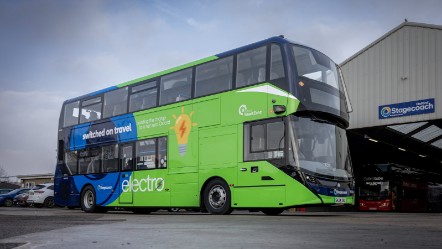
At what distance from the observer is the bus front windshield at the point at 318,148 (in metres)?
11.9

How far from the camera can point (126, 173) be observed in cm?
1622

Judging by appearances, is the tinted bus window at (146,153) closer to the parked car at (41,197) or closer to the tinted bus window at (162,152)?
the tinted bus window at (162,152)

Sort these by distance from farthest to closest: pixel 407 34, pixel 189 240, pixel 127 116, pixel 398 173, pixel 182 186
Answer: pixel 398 173 < pixel 407 34 < pixel 127 116 < pixel 182 186 < pixel 189 240

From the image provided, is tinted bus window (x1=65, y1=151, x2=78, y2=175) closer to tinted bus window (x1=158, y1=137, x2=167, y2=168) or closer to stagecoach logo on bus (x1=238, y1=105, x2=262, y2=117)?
tinted bus window (x1=158, y1=137, x2=167, y2=168)

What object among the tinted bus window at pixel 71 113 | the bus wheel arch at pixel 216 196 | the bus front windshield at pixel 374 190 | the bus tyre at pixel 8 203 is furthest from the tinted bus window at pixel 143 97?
the bus tyre at pixel 8 203

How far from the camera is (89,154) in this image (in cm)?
1778

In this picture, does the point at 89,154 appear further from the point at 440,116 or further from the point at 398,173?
the point at 398,173

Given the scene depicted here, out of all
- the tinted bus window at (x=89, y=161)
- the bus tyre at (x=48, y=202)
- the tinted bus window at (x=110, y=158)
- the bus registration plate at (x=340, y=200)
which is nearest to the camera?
the bus registration plate at (x=340, y=200)

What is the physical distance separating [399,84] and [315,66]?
34.4 ft

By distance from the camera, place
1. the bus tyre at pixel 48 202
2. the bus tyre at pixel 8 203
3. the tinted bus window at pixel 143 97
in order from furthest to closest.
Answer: the bus tyre at pixel 8 203 → the bus tyre at pixel 48 202 → the tinted bus window at pixel 143 97

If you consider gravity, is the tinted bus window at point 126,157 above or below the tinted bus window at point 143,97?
below

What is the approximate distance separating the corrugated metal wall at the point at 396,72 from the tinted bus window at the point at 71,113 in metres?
12.3

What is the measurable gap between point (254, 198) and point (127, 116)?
5775 mm

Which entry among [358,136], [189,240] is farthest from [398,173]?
[189,240]
